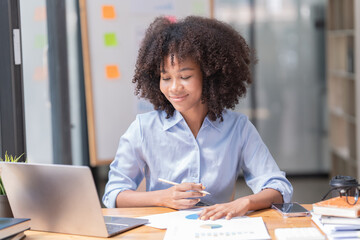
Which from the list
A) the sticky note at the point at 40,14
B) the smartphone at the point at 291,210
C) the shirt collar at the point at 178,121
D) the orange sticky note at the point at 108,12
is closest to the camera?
the smartphone at the point at 291,210

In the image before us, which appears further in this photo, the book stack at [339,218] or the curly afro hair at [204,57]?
the curly afro hair at [204,57]

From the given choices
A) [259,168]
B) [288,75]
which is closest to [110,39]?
[259,168]

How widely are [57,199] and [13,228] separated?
0.45 feet

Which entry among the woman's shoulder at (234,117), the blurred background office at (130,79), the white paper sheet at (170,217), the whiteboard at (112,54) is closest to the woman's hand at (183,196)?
Answer: the white paper sheet at (170,217)

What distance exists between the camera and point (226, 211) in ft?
5.51

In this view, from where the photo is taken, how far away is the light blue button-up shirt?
2.01 metres

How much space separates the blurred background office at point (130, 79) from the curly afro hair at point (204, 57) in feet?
1.90

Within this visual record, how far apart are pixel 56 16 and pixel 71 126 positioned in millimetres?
703

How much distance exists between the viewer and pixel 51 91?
318cm

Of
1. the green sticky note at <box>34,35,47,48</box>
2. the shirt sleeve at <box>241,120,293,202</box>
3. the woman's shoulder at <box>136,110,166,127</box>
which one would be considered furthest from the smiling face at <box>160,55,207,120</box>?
the green sticky note at <box>34,35,47,48</box>

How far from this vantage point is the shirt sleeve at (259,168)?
1.93 m

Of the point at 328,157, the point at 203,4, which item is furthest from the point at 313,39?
the point at 203,4

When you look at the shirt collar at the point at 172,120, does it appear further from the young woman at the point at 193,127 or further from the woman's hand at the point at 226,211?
the woman's hand at the point at 226,211

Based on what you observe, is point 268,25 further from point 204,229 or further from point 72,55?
point 204,229
